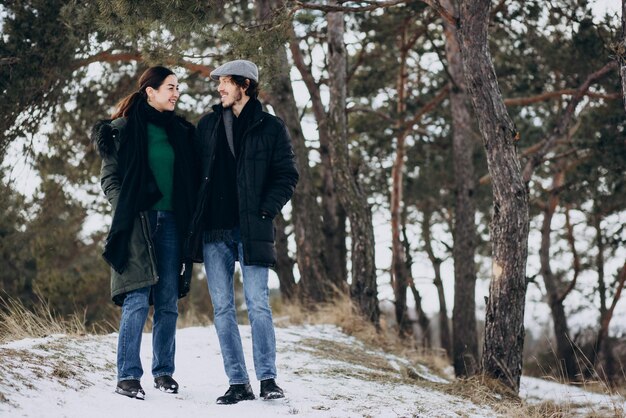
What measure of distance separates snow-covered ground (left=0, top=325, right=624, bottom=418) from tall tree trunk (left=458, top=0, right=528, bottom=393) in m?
0.79

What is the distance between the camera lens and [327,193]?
15531 mm

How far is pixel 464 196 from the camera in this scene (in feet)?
44.4

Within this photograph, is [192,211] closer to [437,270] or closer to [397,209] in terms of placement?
[397,209]

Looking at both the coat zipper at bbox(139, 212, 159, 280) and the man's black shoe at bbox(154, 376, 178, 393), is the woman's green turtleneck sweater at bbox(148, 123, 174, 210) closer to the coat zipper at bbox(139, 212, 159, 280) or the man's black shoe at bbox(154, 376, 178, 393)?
the coat zipper at bbox(139, 212, 159, 280)

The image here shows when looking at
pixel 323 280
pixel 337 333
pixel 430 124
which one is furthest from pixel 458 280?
pixel 430 124

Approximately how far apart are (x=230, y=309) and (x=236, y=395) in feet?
1.82

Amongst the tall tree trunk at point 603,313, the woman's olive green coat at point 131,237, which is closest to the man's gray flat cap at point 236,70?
the woman's olive green coat at point 131,237

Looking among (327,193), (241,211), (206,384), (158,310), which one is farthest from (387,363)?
(327,193)

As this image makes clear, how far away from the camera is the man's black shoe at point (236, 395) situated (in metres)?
5.44

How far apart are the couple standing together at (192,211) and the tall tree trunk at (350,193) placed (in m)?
6.31

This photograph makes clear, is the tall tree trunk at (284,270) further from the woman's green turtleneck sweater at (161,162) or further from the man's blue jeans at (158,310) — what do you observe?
the woman's green turtleneck sweater at (161,162)

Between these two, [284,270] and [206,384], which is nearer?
[206,384]

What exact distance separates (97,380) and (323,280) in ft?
23.0

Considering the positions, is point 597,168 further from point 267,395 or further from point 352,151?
point 267,395
